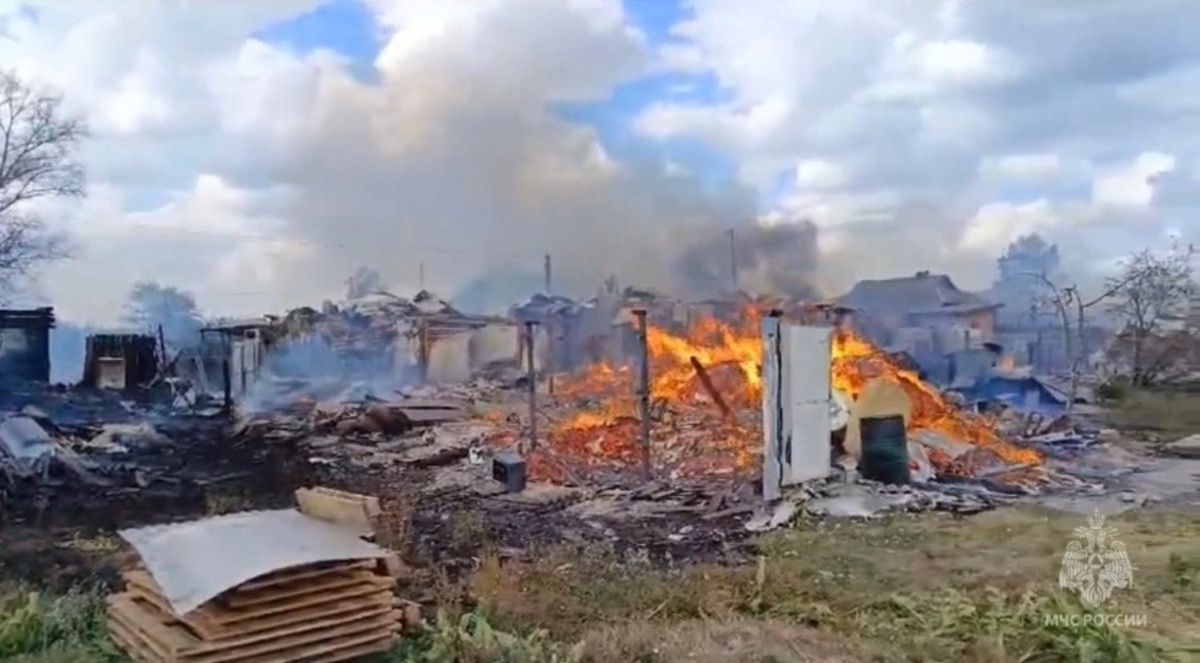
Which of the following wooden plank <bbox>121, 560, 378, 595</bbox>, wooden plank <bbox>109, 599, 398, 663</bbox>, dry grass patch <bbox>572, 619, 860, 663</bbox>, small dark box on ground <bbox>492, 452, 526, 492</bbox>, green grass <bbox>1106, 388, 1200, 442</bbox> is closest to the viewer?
wooden plank <bbox>109, 599, 398, 663</bbox>

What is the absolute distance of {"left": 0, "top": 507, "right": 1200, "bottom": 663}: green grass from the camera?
13.3 ft

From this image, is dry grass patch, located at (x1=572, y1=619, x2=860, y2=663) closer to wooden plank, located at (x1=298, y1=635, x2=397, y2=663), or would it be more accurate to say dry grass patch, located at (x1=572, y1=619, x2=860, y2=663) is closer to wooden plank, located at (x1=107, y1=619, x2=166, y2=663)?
wooden plank, located at (x1=298, y1=635, x2=397, y2=663)

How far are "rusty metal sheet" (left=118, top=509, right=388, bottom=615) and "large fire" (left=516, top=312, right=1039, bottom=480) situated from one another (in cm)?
235

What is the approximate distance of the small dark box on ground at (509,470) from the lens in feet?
19.3

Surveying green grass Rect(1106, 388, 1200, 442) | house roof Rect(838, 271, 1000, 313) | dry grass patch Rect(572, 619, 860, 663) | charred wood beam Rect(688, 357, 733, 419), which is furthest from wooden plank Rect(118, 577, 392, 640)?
green grass Rect(1106, 388, 1200, 442)

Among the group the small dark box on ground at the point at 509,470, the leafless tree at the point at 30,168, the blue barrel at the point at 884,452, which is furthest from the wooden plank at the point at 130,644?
the blue barrel at the point at 884,452

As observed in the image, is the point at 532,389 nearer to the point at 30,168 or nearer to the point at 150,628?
the point at 150,628

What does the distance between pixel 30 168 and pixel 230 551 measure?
2431 mm

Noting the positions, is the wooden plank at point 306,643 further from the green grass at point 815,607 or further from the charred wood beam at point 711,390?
the charred wood beam at point 711,390

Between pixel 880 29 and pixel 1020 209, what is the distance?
4.84 ft

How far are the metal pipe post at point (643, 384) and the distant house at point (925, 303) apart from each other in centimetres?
139

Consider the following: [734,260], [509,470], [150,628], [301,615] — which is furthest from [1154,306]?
[150,628]

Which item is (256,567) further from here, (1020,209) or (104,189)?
(1020,209)

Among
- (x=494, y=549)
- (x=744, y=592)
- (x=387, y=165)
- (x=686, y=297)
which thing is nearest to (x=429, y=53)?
(x=387, y=165)
